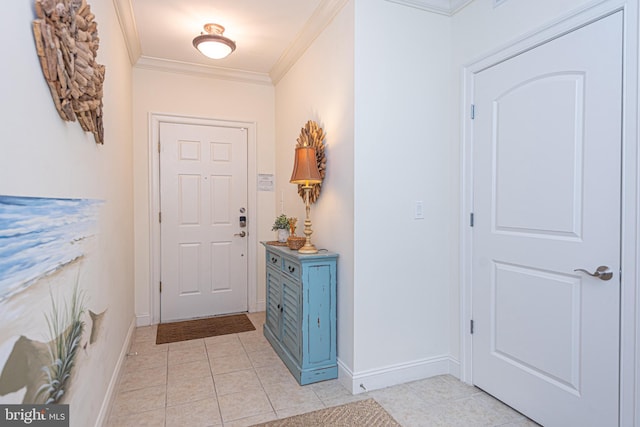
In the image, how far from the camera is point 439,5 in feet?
8.05

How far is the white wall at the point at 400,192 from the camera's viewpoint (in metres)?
2.29

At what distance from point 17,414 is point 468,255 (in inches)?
93.4

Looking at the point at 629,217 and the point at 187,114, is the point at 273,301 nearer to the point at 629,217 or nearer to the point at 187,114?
the point at 187,114

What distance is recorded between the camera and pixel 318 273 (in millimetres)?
2428

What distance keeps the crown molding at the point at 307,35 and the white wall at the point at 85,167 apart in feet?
4.64

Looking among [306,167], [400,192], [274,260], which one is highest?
[306,167]

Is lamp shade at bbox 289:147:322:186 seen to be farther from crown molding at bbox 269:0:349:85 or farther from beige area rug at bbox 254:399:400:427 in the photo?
beige area rug at bbox 254:399:400:427

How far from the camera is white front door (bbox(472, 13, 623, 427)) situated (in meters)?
1.64

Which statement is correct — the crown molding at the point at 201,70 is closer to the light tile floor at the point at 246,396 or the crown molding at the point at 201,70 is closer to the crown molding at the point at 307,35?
the crown molding at the point at 307,35

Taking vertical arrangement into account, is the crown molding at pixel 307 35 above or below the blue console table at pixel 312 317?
above

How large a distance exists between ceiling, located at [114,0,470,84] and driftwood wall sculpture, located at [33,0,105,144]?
1.26 meters

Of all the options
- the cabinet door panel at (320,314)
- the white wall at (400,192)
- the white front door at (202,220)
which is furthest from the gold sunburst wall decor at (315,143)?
the white front door at (202,220)

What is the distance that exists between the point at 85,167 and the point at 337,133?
5.11 ft

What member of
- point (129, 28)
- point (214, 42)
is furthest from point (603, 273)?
point (129, 28)
